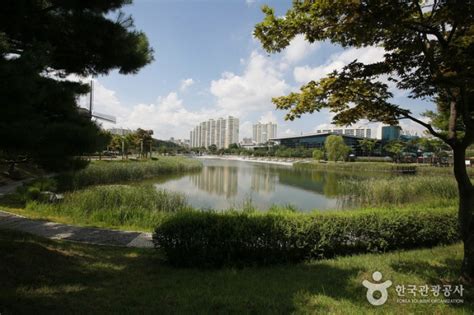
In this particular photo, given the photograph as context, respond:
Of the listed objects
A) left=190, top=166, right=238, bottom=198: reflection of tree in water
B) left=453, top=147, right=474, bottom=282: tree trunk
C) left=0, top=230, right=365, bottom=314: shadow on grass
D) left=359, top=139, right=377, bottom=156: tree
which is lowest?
left=190, top=166, right=238, bottom=198: reflection of tree in water

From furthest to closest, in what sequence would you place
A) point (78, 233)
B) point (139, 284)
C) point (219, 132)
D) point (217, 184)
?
point (219, 132) → point (217, 184) → point (78, 233) → point (139, 284)

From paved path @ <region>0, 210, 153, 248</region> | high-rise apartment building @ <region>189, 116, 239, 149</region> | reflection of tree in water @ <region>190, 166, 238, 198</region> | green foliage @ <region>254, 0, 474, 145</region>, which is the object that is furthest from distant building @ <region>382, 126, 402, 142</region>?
high-rise apartment building @ <region>189, 116, 239, 149</region>

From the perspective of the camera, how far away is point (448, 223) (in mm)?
4781

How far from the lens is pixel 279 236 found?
153 inches

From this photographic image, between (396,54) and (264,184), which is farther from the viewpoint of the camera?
(264,184)

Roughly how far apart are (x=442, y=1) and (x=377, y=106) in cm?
116

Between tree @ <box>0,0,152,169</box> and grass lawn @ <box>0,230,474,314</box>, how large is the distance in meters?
1.28

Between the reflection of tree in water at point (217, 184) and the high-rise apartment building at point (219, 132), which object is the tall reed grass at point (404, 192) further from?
the high-rise apartment building at point (219, 132)

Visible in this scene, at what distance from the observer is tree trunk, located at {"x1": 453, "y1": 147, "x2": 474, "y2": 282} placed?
9.60ft

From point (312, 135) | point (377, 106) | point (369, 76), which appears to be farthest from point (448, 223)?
point (312, 135)

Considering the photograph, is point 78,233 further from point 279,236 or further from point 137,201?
point 279,236

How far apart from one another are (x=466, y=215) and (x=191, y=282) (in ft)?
10.2

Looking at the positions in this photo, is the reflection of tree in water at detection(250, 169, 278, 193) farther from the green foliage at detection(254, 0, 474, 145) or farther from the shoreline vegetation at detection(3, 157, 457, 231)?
the green foliage at detection(254, 0, 474, 145)

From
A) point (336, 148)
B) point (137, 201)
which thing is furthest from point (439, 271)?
point (336, 148)
